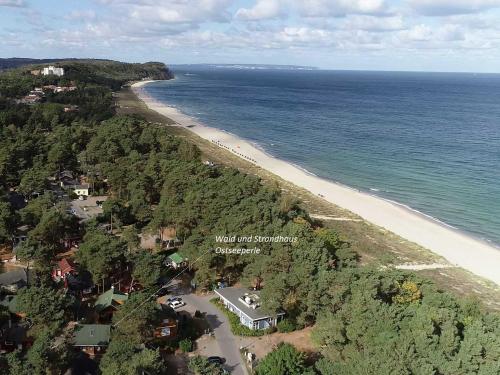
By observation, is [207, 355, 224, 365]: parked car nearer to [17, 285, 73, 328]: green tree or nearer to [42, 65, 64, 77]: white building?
[17, 285, 73, 328]: green tree

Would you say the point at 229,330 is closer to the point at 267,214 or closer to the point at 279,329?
the point at 279,329

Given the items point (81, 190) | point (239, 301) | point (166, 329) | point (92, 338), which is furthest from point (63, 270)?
point (81, 190)

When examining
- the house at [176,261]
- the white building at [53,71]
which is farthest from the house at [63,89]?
the house at [176,261]

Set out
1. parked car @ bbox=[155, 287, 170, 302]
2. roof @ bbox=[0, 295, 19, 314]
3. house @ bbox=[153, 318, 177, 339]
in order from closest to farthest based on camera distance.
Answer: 1. house @ bbox=[153, 318, 177, 339]
2. roof @ bbox=[0, 295, 19, 314]
3. parked car @ bbox=[155, 287, 170, 302]

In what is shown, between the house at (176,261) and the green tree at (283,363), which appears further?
the house at (176,261)

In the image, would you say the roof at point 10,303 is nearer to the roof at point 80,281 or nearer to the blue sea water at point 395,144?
the roof at point 80,281

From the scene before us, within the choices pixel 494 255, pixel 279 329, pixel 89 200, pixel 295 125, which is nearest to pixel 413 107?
pixel 295 125

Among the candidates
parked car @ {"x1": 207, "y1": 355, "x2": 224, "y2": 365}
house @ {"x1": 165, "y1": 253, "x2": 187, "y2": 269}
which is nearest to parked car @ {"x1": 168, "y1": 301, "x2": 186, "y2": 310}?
house @ {"x1": 165, "y1": 253, "x2": 187, "y2": 269}
